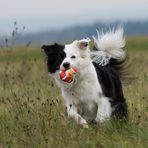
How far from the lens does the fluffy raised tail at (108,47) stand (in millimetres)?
8914

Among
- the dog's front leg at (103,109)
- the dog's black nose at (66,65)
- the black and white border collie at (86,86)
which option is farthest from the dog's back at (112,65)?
the dog's black nose at (66,65)

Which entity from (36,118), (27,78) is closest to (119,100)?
(36,118)

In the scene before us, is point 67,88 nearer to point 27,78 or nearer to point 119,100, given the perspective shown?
point 119,100

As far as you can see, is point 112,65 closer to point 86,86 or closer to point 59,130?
point 86,86

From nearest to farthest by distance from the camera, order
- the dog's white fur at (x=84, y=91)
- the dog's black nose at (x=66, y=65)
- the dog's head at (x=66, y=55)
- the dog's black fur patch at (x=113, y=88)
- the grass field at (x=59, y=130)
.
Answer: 1. the grass field at (x=59, y=130)
2. the dog's black nose at (x=66, y=65)
3. the dog's head at (x=66, y=55)
4. the dog's white fur at (x=84, y=91)
5. the dog's black fur patch at (x=113, y=88)

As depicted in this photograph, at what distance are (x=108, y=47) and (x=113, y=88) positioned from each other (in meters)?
0.83

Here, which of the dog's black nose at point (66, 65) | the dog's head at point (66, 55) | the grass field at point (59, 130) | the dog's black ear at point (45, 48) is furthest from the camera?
the dog's black ear at point (45, 48)

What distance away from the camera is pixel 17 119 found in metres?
7.78

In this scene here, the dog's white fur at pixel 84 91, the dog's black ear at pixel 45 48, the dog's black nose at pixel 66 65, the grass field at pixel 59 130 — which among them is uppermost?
the dog's black ear at pixel 45 48

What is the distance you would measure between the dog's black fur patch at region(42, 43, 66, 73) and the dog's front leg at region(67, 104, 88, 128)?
1.66ft

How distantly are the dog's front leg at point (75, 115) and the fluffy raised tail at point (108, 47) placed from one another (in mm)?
1028

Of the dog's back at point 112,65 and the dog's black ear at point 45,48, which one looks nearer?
the dog's black ear at point 45,48

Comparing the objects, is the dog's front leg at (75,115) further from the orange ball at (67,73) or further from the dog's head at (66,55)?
the dog's head at (66,55)

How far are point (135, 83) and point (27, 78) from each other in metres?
5.24
